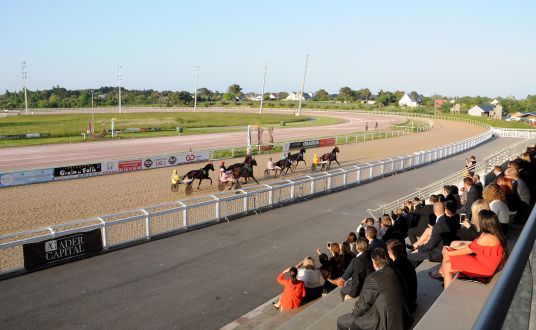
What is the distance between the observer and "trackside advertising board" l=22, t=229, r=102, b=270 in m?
9.52

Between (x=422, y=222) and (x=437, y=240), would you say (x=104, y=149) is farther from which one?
(x=437, y=240)

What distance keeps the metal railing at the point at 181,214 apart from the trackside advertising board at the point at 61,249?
12 centimetres

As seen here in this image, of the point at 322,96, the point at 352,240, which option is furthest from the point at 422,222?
the point at 322,96

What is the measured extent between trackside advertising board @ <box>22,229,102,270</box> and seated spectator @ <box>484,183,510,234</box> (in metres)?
8.29

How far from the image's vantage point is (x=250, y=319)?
24.9ft

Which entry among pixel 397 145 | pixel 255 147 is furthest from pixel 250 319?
pixel 397 145

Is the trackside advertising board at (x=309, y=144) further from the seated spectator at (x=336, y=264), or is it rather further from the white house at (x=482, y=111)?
the white house at (x=482, y=111)

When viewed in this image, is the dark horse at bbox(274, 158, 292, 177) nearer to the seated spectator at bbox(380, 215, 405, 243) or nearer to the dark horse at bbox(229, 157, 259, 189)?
the dark horse at bbox(229, 157, 259, 189)

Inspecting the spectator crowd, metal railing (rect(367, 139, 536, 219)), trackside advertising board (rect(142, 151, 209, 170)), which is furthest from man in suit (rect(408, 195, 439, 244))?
trackside advertising board (rect(142, 151, 209, 170))

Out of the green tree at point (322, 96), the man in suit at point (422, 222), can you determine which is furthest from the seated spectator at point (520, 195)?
the green tree at point (322, 96)

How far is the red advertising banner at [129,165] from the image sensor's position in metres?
25.0

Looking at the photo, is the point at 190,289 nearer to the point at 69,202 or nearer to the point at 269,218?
the point at 269,218

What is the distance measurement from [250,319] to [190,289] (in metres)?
1.75

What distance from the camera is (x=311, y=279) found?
24.6 ft
